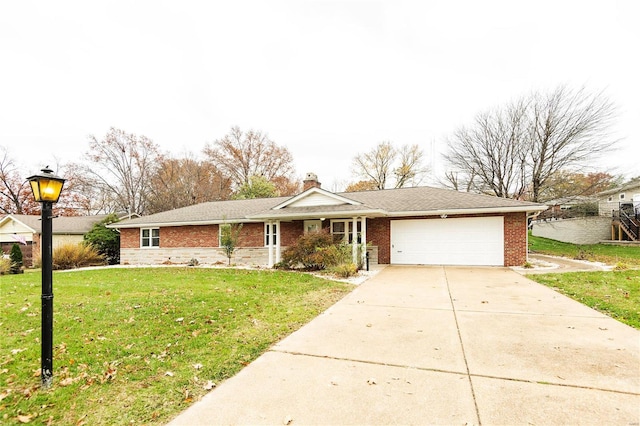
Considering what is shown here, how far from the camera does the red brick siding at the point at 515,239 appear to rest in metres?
12.4

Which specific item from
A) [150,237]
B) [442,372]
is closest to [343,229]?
[442,372]

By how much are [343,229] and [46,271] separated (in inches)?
489

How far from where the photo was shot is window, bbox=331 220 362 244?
14430 mm

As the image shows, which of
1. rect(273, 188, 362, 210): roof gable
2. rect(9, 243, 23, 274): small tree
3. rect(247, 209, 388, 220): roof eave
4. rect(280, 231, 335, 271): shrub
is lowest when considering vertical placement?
rect(9, 243, 23, 274): small tree

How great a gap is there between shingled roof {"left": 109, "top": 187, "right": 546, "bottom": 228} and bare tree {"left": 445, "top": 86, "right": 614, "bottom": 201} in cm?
991

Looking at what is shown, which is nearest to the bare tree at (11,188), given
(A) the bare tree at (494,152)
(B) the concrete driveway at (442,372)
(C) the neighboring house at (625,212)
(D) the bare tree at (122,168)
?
(D) the bare tree at (122,168)

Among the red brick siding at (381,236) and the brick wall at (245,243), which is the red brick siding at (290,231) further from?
the red brick siding at (381,236)

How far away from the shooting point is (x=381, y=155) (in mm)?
32406

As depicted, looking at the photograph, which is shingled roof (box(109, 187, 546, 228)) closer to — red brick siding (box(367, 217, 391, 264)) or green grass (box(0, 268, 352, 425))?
red brick siding (box(367, 217, 391, 264))

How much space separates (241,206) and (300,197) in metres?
6.24

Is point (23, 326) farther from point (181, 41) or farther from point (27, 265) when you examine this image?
point (27, 265)

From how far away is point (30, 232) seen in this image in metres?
20.7

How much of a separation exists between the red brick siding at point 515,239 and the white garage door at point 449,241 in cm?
18

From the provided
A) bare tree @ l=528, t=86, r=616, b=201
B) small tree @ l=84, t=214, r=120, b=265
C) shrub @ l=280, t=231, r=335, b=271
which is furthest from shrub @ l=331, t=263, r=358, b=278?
bare tree @ l=528, t=86, r=616, b=201
